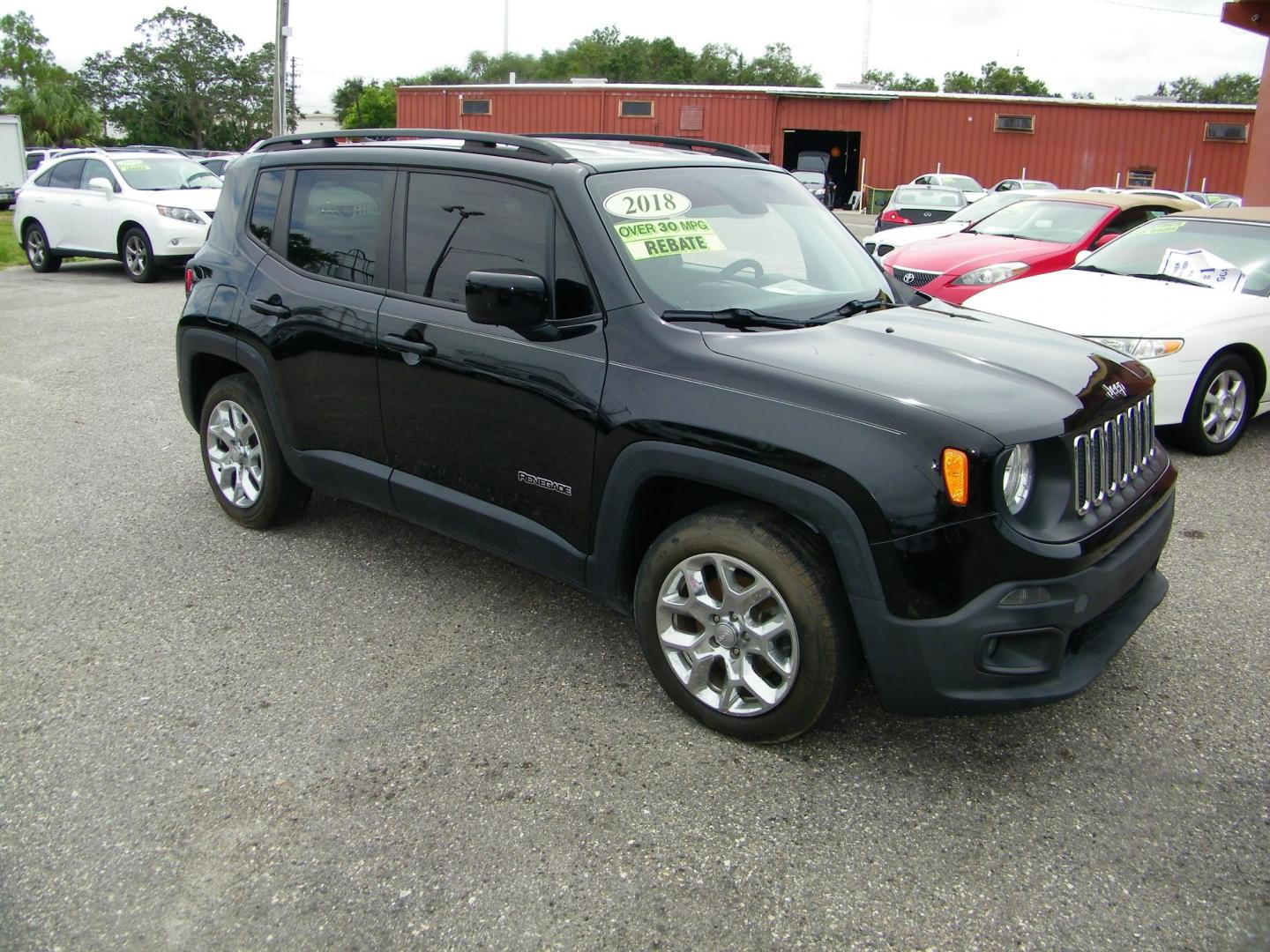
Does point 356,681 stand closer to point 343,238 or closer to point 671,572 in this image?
point 671,572

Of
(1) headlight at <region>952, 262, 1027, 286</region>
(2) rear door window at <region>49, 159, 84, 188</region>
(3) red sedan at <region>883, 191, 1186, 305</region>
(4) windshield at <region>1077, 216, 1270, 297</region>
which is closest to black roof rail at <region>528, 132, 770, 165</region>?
(4) windshield at <region>1077, 216, 1270, 297</region>

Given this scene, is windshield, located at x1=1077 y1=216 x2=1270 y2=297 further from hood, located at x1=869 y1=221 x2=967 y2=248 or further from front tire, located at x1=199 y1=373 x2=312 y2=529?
front tire, located at x1=199 y1=373 x2=312 y2=529

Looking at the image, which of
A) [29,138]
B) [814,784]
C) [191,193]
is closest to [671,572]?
[814,784]

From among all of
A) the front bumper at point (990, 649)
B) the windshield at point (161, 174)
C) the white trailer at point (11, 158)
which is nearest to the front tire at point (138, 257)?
the windshield at point (161, 174)

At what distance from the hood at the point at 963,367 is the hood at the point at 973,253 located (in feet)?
17.8

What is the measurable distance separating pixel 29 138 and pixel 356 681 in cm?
6691

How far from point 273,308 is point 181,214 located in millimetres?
10538

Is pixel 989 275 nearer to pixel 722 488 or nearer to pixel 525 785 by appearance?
pixel 722 488

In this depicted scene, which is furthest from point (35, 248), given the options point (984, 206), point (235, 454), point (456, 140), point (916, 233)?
point (456, 140)

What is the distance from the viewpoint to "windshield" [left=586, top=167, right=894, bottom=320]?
3.54 metres

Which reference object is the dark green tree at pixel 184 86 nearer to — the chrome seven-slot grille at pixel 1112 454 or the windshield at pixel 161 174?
the windshield at pixel 161 174

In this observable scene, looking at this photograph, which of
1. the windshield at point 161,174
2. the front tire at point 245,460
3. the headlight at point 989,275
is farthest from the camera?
the windshield at point 161,174

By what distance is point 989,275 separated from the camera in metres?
8.84

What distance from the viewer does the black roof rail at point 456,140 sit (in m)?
3.71
